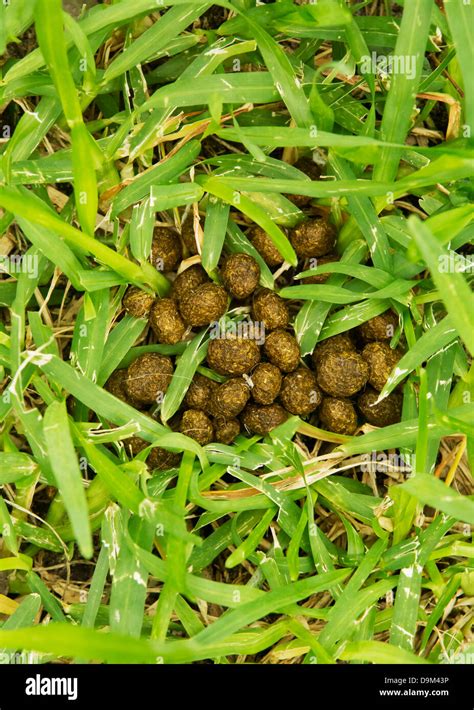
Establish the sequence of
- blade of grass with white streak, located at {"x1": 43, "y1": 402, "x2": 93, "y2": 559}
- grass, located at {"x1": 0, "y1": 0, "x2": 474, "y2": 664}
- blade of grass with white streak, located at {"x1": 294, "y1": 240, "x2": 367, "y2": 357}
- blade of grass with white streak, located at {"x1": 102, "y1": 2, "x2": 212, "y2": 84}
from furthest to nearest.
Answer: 1. blade of grass with white streak, located at {"x1": 294, "y1": 240, "x2": 367, "y2": 357}
2. blade of grass with white streak, located at {"x1": 102, "y1": 2, "x2": 212, "y2": 84}
3. grass, located at {"x1": 0, "y1": 0, "x2": 474, "y2": 664}
4. blade of grass with white streak, located at {"x1": 43, "y1": 402, "x2": 93, "y2": 559}

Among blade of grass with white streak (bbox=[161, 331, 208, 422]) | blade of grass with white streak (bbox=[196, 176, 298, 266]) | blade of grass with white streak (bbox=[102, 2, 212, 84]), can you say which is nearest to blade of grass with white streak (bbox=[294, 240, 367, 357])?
blade of grass with white streak (bbox=[196, 176, 298, 266])

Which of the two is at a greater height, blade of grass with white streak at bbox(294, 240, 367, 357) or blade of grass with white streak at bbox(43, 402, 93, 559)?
blade of grass with white streak at bbox(294, 240, 367, 357)

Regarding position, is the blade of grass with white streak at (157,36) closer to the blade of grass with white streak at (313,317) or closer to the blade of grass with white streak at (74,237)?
the blade of grass with white streak at (74,237)

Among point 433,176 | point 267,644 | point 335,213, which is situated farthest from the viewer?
point 335,213

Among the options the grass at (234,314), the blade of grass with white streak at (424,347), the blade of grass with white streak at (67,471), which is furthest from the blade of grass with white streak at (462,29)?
the blade of grass with white streak at (67,471)

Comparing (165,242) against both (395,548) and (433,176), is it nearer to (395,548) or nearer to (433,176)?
(433,176)

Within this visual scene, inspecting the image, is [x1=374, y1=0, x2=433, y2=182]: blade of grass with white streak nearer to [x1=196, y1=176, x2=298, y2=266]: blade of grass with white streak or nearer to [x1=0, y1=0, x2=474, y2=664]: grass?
[x1=0, y1=0, x2=474, y2=664]: grass
